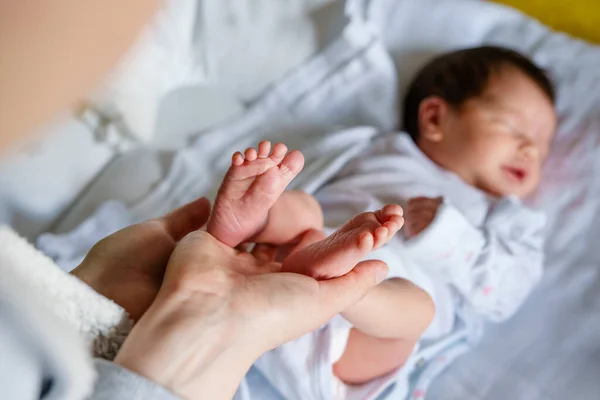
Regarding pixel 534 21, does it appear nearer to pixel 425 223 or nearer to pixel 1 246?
pixel 425 223

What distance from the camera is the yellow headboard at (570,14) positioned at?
107 cm

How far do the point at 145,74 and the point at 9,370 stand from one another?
0.60 metres

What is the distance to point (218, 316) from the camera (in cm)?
43

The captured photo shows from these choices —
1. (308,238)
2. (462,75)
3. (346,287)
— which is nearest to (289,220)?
(308,238)

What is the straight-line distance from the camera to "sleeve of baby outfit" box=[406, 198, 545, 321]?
74cm

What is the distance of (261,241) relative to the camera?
1.96 ft

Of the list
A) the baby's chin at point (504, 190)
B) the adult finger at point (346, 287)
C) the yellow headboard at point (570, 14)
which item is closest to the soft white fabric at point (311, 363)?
the adult finger at point (346, 287)

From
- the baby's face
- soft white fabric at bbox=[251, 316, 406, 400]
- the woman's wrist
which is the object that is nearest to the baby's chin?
the baby's face

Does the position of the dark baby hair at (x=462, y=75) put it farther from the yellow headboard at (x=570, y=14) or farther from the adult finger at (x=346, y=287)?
the adult finger at (x=346, y=287)

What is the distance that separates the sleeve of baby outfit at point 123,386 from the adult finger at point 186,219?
227mm

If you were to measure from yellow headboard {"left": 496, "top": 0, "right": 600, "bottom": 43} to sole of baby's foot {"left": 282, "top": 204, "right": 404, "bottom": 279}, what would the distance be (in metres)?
0.79

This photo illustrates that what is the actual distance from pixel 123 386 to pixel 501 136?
0.69m

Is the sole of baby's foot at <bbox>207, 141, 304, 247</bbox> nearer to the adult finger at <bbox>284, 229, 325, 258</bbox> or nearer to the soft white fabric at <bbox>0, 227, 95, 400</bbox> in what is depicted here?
the adult finger at <bbox>284, 229, 325, 258</bbox>

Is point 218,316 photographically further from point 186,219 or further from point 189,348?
point 186,219
